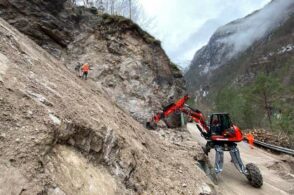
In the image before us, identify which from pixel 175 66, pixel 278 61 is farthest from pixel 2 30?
pixel 278 61

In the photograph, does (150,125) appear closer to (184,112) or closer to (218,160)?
(184,112)

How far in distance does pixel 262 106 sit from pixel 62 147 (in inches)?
1378

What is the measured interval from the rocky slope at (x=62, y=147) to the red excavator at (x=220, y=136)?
2.76m

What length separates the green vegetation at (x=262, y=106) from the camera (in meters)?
30.2

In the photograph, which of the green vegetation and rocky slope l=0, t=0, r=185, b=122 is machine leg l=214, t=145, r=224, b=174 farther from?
the green vegetation

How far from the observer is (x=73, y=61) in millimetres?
16344

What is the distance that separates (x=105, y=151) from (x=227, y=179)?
738 centimetres

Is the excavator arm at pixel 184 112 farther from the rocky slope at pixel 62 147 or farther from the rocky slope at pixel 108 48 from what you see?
the rocky slope at pixel 108 48

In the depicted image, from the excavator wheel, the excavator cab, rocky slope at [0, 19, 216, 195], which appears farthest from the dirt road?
rocky slope at [0, 19, 216, 195]

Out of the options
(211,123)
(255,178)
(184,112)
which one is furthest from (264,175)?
(184,112)

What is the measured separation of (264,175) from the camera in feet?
48.1

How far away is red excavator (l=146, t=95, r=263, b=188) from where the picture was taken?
39.3 ft

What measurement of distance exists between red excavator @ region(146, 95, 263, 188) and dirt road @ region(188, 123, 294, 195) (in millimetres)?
477

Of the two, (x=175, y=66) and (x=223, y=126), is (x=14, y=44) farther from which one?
(x=175, y=66)
